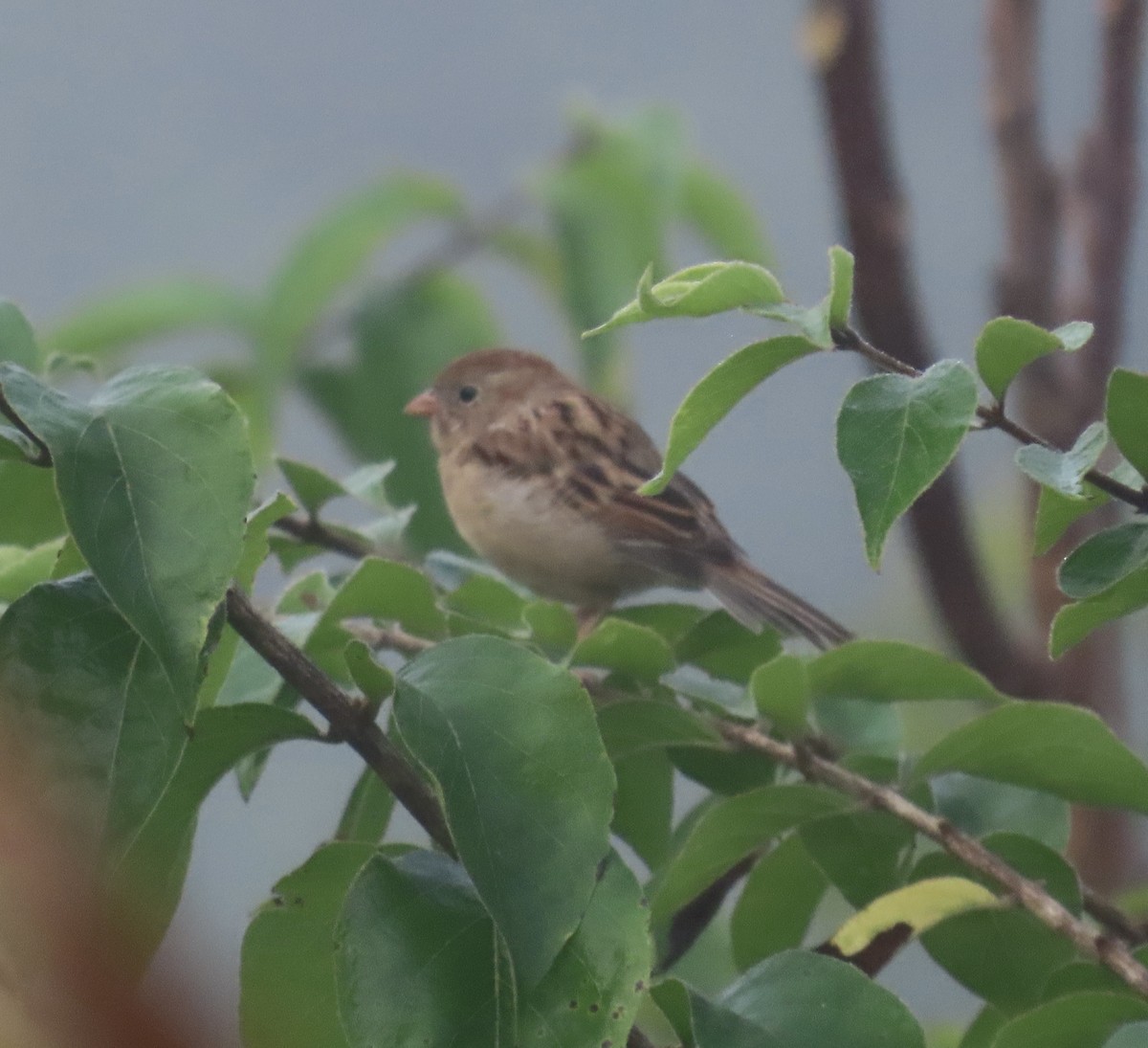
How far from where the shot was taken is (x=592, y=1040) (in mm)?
505

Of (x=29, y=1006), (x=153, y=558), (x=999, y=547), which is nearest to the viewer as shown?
(x=29, y=1006)

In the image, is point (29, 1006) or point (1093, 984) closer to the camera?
point (29, 1006)

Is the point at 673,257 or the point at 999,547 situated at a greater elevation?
the point at 673,257

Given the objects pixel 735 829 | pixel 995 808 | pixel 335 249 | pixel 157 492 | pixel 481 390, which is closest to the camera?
pixel 157 492

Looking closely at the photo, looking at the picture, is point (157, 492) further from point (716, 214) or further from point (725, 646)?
point (716, 214)

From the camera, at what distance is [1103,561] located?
56 cm

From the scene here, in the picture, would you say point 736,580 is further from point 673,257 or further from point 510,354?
point 510,354

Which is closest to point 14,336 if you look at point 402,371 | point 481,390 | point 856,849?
point 856,849

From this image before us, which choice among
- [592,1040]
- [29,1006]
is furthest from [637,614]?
[29,1006]

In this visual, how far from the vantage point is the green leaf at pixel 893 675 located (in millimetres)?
710

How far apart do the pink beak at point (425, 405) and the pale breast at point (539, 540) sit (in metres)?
0.09

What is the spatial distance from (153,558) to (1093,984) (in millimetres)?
413

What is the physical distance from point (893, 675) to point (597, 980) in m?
0.26

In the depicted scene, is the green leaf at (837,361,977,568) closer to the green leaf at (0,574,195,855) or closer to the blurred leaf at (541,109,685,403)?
the green leaf at (0,574,195,855)
